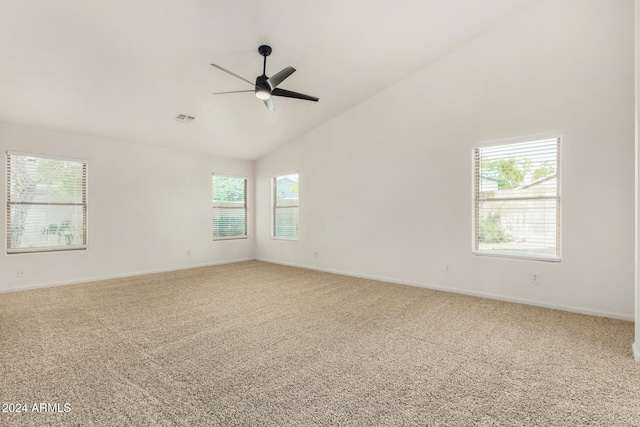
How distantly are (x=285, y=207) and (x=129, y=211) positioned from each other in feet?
10.1

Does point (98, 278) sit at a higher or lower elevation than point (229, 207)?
lower

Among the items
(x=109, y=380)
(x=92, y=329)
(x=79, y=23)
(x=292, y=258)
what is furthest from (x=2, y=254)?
(x=292, y=258)

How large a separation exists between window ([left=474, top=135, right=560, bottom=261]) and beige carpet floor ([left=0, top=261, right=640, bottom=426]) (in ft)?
2.62

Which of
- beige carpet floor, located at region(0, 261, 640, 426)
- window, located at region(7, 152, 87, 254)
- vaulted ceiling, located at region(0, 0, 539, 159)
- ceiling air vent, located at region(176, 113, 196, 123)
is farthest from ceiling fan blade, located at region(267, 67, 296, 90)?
window, located at region(7, 152, 87, 254)

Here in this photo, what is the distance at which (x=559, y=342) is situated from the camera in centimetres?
289

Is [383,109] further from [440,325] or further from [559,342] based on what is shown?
[559,342]

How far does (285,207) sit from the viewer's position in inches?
286

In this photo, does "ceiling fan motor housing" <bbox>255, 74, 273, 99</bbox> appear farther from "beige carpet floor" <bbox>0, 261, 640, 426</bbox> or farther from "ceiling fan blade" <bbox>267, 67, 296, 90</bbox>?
"beige carpet floor" <bbox>0, 261, 640, 426</bbox>

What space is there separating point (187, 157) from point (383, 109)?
4.18 m

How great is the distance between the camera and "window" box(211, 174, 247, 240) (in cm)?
731

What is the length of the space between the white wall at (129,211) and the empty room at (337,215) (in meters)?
0.04

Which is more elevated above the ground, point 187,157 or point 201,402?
point 187,157

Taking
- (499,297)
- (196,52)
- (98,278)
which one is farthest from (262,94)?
(98,278)

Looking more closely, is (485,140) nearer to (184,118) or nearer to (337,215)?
(337,215)
